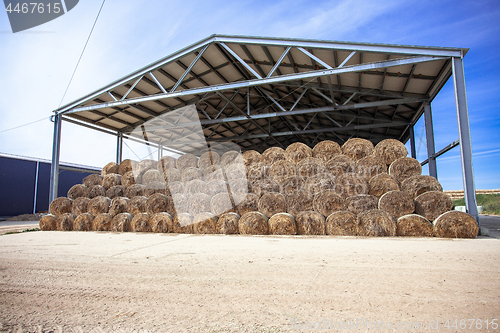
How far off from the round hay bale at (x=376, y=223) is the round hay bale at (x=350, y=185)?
0.65 m

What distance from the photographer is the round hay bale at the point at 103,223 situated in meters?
7.39

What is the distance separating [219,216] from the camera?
21.9ft

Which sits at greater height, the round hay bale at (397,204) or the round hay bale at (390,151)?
the round hay bale at (390,151)

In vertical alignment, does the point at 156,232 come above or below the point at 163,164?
below

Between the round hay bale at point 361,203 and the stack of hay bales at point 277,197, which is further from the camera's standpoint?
the round hay bale at point 361,203

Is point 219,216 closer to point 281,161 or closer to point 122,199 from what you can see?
point 281,161

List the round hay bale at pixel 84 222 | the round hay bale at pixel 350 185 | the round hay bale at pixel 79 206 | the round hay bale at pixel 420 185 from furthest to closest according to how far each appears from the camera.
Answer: the round hay bale at pixel 79 206 < the round hay bale at pixel 84 222 < the round hay bale at pixel 350 185 < the round hay bale at pixel 420 185

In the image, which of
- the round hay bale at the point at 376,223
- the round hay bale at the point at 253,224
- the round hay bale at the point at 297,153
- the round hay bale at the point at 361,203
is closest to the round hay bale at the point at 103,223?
the round hay bale at the point at 253,224

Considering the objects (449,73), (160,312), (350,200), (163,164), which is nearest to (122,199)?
(163,164)

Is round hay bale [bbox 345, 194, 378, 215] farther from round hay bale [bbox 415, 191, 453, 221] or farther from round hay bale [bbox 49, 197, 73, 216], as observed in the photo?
round hay bale [bbox 49, 197, 73, 216]

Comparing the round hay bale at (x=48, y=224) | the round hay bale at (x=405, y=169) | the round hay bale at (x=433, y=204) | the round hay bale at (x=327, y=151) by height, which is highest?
the round hay bale at (x=327, y=151)

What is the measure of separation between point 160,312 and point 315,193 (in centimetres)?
502

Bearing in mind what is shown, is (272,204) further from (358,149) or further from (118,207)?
(118,207)

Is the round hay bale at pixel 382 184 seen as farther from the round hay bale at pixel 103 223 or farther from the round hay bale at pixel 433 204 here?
the round hay bale at pixel 103 223
